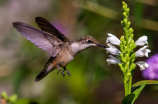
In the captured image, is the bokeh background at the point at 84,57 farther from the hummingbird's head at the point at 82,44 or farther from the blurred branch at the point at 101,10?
the hummingbird's head at the point at 82,44

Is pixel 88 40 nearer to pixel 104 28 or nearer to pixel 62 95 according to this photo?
pixel 104 28

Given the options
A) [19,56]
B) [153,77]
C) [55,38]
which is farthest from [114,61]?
[19,56]

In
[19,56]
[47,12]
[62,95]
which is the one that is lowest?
[62,95]

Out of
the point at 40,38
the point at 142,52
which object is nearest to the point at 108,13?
the point at 40,38

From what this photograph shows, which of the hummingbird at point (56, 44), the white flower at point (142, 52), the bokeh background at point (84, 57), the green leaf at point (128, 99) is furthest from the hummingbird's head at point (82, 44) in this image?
the bokeh background at point (84, 57)

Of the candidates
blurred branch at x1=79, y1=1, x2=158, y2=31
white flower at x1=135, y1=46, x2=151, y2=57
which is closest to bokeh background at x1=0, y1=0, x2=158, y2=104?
blurred branch at x1=79, y1=1, x2=158, y2=31

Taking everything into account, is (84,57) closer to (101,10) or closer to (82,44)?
(101,10)

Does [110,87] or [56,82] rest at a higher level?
[110,87]
